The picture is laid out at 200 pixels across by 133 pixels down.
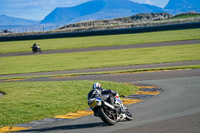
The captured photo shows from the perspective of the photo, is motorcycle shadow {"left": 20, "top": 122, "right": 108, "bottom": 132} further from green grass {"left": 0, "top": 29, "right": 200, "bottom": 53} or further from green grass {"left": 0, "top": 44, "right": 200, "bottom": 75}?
green grass {"left": 0, "top": 29, "right": 200, "bottom": 53}

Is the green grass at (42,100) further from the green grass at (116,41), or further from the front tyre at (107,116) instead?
the green grass at (116,41)

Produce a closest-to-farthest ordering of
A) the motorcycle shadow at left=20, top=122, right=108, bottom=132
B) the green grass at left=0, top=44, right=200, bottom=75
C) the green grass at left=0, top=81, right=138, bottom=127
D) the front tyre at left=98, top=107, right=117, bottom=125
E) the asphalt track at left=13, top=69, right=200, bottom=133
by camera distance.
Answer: the asphalt track at left=13, top=69, right=200, bottom=133 < the front tyre at left=98, top=107, right=117, bottom=125 < the motorcycle shadow at left=20, top=122, right=108, bottom=132 < the green grass at left=0, top=81, right=138, bottom=127 < the green grass at left=0, top=44, right=200, bottom=75

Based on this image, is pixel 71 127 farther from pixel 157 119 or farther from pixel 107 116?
pixel 157 119

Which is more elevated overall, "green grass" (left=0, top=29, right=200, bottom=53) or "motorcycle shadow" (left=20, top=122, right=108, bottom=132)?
"green grass" (left=0, top=29, right=200, bottom=53)

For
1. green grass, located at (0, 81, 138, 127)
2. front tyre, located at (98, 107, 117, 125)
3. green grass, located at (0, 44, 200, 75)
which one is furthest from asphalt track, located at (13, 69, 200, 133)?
green grass, located at (0, 44, 200, 75)

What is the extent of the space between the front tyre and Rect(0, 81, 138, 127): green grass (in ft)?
9.76

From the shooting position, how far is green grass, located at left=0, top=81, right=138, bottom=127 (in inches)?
523

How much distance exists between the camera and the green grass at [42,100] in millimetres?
13297

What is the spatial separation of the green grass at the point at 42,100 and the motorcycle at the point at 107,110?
9.48ft

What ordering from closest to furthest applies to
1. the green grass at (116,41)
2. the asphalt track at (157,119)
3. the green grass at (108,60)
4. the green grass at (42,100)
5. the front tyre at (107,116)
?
the asphalt track at (157,119) < the front tyre at (107,116) < the green grass at (42,100) < the green grass at (108,60) < the green grass at (116,41)

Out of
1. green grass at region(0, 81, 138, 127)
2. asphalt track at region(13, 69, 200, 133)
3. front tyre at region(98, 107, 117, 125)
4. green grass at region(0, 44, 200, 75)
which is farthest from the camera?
green grass at region(0, 44, 200, 75)

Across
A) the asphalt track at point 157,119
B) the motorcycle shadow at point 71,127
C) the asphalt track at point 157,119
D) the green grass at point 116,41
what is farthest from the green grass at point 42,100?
the green grass at point 116,41

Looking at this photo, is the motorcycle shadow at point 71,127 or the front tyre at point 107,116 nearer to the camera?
the front tyre at point 107,116

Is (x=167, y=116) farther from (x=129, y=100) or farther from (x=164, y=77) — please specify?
(x=164, y=77)
